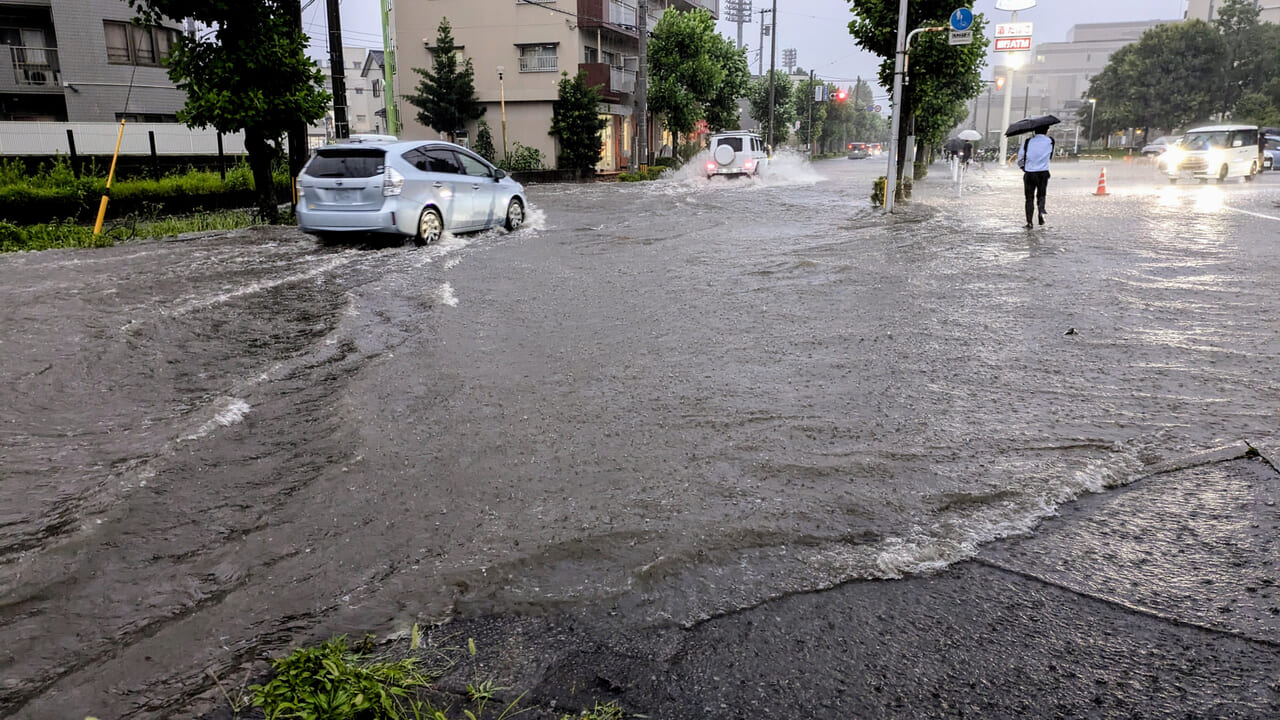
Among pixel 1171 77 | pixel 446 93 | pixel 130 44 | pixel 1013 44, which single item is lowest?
pixel 446 93

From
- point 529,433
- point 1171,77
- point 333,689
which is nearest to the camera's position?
point 333,689

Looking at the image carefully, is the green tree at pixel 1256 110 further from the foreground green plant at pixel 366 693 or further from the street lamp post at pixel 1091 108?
the foreground green plant at pixel 366 693

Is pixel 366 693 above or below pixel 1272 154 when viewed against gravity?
below

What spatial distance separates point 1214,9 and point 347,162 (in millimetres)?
126416

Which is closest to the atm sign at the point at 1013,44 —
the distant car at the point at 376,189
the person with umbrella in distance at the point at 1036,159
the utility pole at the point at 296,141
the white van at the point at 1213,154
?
the white van at the point at 1213,154

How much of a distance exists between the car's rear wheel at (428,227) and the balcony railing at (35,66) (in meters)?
23.6

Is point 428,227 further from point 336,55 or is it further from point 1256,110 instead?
point 1256,110

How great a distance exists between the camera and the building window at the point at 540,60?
40656mm

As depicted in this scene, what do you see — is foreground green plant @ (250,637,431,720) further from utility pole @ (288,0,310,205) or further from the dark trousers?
utility pole @ (288,0,310,205)

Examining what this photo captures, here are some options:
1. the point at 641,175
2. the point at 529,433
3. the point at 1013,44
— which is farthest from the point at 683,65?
the point at 529,433

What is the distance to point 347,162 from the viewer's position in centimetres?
1216

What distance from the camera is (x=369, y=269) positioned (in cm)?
1112

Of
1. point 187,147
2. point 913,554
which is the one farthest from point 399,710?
point 187,147

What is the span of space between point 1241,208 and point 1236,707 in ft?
68.2
